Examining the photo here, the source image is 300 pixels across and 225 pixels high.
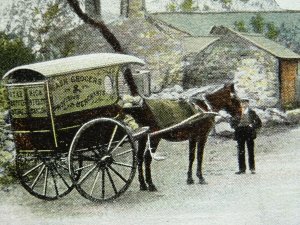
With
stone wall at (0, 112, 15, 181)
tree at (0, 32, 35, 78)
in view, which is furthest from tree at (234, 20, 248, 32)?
stone wall at (0, 112, 15, 181)

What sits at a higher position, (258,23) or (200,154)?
(258,23)

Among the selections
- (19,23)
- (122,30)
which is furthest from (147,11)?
(19,23)

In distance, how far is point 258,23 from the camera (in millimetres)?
3492

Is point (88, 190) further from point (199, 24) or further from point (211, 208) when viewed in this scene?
point (199, 24)

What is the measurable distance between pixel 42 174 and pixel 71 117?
0.59 meters

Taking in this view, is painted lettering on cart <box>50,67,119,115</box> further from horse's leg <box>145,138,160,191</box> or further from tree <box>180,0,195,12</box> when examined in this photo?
tree <box>180,0,195,12</box>

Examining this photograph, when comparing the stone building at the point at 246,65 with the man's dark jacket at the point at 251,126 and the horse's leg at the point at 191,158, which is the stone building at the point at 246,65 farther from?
the horse's leg at the point at 191,158

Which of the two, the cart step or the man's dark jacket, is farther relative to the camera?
the man's dark jacket

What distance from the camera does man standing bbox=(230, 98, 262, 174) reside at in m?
3.38

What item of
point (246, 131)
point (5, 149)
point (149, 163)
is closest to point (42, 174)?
point (5, 149)

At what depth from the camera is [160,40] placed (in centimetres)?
→ 352

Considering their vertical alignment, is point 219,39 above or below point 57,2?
below

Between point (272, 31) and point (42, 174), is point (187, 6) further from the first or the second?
point (42, 174)

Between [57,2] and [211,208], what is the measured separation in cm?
146
